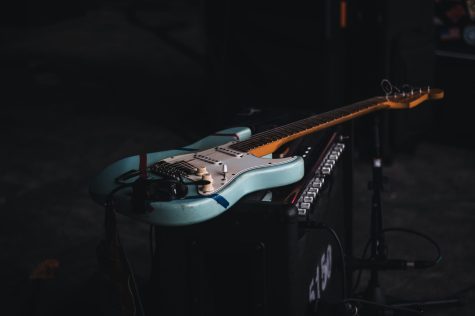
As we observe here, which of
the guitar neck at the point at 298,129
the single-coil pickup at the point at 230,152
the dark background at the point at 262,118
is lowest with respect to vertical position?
the dark background at the point at 262,118

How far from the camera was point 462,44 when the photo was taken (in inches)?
197

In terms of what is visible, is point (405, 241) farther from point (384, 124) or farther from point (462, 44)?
point (462, 44)

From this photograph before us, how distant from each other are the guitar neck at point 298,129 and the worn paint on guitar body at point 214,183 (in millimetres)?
80

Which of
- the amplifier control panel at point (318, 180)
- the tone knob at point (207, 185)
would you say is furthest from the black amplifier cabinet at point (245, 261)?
the tone knob at point (207, 185)

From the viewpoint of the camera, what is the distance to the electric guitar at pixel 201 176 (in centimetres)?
217

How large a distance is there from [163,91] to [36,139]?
4.31 ft

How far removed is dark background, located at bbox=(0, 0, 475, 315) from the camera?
391cm

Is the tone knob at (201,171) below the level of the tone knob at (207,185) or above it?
above

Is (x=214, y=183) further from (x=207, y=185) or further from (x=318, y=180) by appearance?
(x=318, y=180)

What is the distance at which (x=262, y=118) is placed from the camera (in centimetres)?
301

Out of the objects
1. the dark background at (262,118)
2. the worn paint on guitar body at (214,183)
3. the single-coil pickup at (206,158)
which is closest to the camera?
the worn paint on guitar body at (214,183)

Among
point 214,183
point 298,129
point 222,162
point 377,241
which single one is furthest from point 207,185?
point 377,241

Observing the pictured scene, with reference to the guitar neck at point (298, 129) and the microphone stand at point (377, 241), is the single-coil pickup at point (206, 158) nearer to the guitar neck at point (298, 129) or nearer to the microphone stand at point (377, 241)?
the guitar neck at point (298, 129)

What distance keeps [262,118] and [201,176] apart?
78 cm
